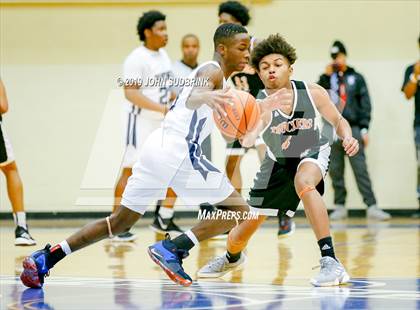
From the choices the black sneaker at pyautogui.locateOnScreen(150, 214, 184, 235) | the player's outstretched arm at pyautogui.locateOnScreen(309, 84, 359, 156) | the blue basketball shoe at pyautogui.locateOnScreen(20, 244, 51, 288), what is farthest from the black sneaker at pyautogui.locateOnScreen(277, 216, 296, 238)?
the blue basketball shoe at pyautogui.locateOnScreen(20, 244, 51, 288)

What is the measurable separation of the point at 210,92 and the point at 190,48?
5365 mm

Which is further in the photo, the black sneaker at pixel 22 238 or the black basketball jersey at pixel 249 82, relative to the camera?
the black basketball jersey at pixel 249 82

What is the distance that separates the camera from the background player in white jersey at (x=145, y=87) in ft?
→ 29.5

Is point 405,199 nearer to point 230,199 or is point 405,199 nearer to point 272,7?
point 272,7

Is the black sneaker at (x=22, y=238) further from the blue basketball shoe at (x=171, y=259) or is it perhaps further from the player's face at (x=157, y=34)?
the blue basketball shoe at (x=171, y=259)

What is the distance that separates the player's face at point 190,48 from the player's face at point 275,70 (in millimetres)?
4592

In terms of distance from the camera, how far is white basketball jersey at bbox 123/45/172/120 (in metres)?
9.05

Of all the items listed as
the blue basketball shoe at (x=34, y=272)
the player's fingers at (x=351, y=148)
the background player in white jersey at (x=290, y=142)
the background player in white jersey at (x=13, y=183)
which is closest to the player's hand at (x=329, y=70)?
the background player in white jersey at (x=13, y=183)

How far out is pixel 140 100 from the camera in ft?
29.3

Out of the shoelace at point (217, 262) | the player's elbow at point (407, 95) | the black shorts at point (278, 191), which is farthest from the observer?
the player's elbow at point (407, 95)

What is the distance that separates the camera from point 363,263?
6906mm

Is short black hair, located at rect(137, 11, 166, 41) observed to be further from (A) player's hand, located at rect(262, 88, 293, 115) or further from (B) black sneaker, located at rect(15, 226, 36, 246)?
(A) player's hand, located at rect(262, 88, 293, 115)

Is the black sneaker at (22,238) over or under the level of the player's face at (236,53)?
under

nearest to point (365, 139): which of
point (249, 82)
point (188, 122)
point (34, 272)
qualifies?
point (249, 82)
